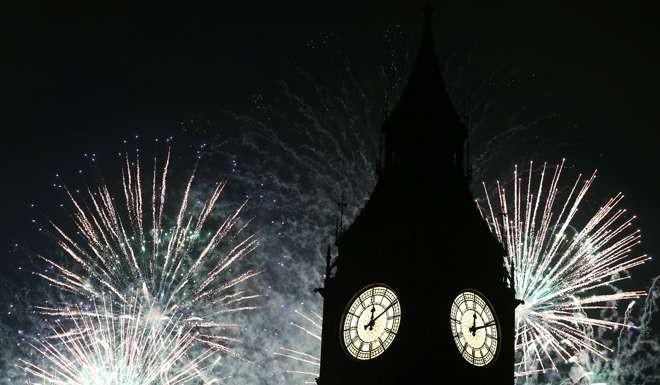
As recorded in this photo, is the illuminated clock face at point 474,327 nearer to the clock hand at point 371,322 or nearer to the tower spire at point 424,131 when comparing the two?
the clock hand at point 371,322

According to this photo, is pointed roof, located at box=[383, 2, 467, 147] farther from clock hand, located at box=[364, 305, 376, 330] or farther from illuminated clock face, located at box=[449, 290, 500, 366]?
clock hand, located at box=[364, 305, 376, 330]

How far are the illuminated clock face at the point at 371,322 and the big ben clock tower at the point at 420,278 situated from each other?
3cm

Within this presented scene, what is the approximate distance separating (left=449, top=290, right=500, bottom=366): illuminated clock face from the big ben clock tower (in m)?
0.03

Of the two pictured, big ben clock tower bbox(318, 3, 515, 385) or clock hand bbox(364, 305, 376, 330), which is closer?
big ben clock tower bbox(318, 3, 515, 385)

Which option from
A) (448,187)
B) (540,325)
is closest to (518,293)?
(540,325)

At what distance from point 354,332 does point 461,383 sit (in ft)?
13.6

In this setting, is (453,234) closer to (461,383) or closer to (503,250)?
(503,250)

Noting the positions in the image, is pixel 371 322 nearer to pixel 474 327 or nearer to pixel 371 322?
pixel 371 322

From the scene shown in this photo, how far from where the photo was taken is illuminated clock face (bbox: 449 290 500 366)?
45156 millimetres

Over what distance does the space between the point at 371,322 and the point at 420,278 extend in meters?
2.24

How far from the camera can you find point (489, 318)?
46.2 meters

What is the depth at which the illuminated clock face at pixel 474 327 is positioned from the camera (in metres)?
45.2

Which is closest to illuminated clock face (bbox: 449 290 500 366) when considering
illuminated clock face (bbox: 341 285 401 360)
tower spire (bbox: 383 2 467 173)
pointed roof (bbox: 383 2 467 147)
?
illuminated clock face (bbox: 341 285 401 360)

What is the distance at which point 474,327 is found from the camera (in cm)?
4569
